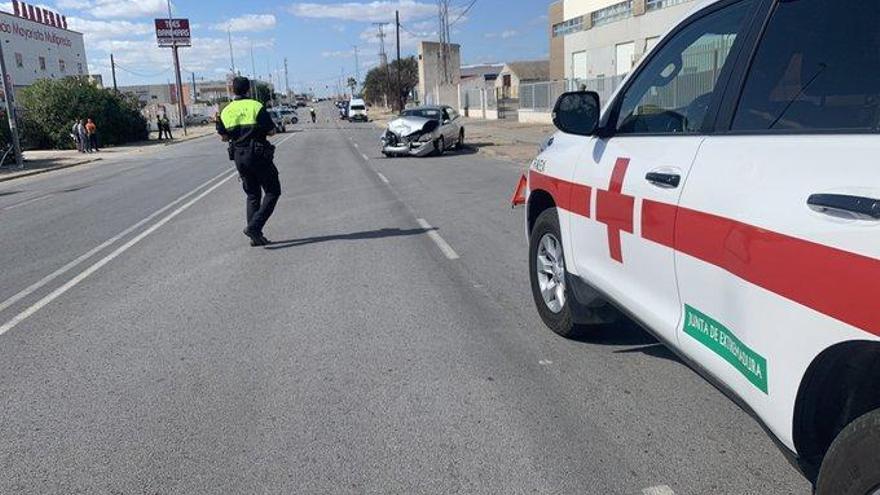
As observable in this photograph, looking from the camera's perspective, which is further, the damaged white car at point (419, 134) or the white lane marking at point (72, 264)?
the damaged white car at point (419, 134)

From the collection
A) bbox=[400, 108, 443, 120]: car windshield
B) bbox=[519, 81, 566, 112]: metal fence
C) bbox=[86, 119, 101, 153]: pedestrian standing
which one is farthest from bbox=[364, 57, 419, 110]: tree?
bbox=[400, 108, 443, 120]: car windshield

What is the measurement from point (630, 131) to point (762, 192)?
145 cm

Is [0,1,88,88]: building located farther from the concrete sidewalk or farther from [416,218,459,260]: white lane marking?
[416,218,459,260]: white lane marking

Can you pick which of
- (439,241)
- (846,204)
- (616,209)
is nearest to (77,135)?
(439,241)

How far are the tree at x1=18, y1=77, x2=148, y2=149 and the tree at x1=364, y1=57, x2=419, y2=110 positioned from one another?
56138mm

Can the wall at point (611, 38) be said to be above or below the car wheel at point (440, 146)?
above

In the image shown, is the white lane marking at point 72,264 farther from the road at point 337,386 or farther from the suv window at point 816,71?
the suv window at point 816,71

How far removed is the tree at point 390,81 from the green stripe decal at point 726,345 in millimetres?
94991

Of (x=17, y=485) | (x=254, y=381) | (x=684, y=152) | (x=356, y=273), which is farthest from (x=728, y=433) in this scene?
(x=356, y=273)

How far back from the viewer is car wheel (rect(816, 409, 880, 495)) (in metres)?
1.95

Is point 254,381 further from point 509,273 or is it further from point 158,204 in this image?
point 158,204

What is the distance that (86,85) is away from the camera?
140 feet

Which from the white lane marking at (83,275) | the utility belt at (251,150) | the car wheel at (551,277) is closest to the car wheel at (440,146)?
the white lane marking at (83,275)

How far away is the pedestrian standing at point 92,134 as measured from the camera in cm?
3812
